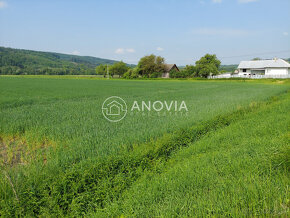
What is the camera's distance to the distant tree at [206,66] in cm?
5847

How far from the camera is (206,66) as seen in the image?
193ft

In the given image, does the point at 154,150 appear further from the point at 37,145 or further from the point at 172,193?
the point at 37,145

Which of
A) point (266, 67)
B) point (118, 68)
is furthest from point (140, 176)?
point (118, 68)

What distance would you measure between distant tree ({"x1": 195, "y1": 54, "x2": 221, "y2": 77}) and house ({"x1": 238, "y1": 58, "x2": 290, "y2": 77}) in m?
10.2

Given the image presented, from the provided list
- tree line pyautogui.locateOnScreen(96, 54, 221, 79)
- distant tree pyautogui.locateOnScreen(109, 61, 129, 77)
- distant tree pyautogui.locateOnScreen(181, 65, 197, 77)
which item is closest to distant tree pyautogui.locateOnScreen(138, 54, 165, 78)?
tree line pyautogui.locateOnScreen(96, 54, 221, 79)

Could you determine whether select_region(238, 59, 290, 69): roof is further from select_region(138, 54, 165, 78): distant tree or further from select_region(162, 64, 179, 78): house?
select_region(138, 54, 165, 78): distant tree

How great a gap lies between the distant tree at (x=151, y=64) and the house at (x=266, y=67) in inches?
1156

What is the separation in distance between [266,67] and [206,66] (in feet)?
61.4

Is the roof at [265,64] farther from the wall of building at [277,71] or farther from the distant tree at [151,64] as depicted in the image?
the distant tree at [151,64]

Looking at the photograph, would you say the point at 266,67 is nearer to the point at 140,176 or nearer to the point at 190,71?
the point at 190,71

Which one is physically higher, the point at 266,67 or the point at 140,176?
the point at 266,67

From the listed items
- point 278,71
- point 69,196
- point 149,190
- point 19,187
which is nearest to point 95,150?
point 69,196

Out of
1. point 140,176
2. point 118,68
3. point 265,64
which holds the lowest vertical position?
point 140,176

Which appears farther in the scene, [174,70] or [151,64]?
[151,64]
